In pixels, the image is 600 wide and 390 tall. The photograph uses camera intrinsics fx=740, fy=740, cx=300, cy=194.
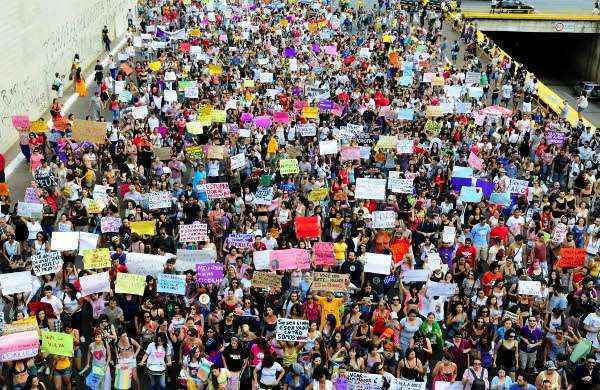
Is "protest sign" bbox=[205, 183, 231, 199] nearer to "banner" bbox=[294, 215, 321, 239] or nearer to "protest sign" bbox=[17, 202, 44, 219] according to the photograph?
"banner" bbox=[294, 215, 321, 239]

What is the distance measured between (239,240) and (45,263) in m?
3.60

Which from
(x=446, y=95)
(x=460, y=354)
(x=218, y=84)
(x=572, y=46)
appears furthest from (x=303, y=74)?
(x=572, y=46)

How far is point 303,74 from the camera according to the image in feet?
87.4

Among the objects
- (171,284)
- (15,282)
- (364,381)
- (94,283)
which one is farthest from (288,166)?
(364,381)

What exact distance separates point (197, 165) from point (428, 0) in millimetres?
32825

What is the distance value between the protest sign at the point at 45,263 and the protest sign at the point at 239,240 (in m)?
3.18

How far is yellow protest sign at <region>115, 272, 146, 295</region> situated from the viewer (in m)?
12.6

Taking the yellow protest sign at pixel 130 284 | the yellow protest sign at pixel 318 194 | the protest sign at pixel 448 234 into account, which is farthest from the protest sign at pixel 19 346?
the protest sign at pixel 448 234

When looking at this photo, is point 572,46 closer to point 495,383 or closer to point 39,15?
point 39,15

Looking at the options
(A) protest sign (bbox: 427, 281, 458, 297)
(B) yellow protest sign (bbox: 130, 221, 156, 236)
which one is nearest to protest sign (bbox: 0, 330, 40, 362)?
(B) yellow protest sign (bbox: 130, 221, 156, 236)

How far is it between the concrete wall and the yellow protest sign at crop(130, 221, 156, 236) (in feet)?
32.9

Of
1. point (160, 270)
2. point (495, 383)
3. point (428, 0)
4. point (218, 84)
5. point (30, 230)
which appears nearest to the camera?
point (495, 383)

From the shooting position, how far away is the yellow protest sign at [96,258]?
43.6ft

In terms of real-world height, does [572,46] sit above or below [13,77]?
below
